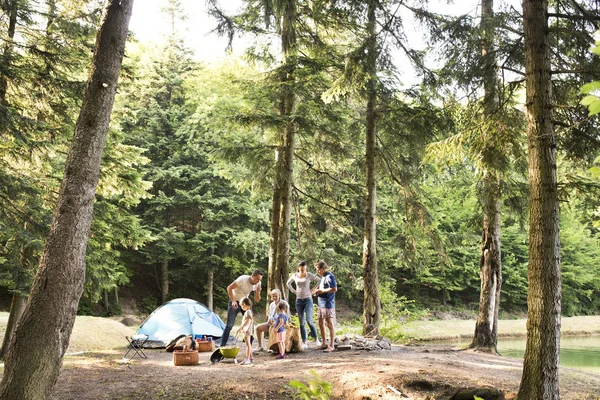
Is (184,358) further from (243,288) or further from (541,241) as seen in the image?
(541,241)

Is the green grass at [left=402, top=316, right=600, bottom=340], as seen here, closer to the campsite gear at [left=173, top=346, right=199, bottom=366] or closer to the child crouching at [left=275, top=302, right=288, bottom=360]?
the child crouching at [left=275, top=302, right=288, bottom=360]

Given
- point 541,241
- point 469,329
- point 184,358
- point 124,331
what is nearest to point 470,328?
point 469,329

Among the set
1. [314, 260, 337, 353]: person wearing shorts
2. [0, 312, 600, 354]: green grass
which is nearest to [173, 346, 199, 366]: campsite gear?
[314, 260, 337, 353]: person wearing shorts

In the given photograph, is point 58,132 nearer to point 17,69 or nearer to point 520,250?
point 17,69

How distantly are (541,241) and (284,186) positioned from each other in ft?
22.6

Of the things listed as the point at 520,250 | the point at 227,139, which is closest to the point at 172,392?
the point at 227,139

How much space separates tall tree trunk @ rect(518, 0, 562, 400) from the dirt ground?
2.12ft

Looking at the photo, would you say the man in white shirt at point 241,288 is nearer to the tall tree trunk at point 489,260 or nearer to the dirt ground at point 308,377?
the dirt ground at point 308,377

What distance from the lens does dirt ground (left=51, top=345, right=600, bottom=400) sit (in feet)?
17.7

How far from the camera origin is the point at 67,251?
4684 millimetres

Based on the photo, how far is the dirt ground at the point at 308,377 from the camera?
5395mm

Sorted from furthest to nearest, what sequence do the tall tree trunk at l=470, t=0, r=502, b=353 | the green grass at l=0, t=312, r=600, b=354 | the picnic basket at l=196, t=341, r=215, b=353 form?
the green grass at l=0, t=312, r=600, b=354 < the picnic basket at l=196, t=341, r=215, b=353 < the tall tree trunk at l=470, t=0, r=502, b=353

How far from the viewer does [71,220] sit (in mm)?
4758

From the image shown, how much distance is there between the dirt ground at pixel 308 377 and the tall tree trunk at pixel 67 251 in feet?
3.43
